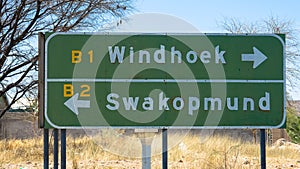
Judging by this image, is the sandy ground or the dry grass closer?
the dry grass

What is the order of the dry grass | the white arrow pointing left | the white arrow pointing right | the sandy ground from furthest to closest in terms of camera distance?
the sandy ground < the dry grass < the white arrow pointing right < the white arrow pointing left

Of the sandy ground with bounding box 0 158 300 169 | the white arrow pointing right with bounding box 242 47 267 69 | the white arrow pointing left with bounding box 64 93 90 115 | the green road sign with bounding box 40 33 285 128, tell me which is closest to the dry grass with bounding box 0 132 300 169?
the sandy ground with bounding box 0 158 300 169

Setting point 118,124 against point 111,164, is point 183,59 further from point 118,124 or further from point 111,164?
point 111,164

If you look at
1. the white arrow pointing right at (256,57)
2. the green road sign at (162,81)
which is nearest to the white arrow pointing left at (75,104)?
the green road sign at (162,81)

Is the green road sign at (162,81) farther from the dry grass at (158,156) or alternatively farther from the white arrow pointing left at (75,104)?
the dry grass at (158,156)

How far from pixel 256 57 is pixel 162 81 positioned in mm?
1315

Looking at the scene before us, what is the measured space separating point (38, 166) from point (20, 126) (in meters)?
19.3

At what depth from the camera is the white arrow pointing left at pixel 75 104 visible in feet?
21.2

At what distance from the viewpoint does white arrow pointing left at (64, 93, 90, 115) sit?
6.45 m

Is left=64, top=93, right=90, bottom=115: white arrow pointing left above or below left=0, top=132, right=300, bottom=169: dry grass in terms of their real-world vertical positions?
above

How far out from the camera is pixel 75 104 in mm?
6469

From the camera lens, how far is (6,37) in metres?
15.3

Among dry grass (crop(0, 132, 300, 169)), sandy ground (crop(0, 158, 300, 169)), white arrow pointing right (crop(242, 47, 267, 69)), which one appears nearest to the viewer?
white arrow pointing right (crop(242, 47, 267, 69))

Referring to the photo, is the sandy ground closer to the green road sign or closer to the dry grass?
the dry grass
